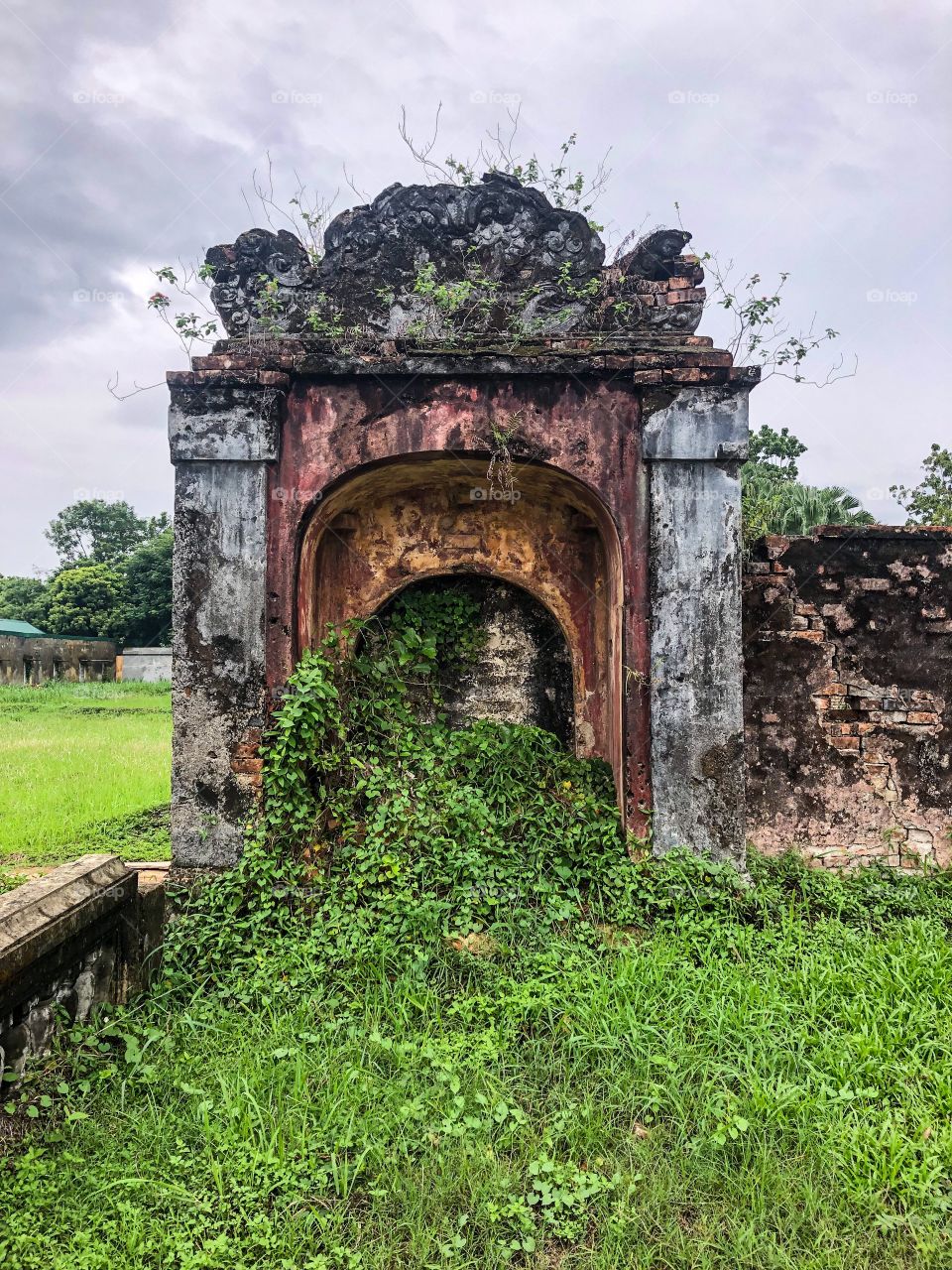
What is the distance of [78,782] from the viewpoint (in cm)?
783

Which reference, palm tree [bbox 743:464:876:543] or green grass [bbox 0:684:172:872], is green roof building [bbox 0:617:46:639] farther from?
palm tree [bbox 743:464:876:543]

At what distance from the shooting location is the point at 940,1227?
218cm

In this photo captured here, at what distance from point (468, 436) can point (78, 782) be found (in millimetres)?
6320

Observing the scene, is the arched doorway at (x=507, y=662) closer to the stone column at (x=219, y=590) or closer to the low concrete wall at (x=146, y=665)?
the stone column at (x=219, y=590)

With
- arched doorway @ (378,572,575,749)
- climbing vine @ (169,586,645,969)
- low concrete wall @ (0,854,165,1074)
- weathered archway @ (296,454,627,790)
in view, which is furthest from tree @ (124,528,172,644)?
low concrete wall @ (0,854,165,1074)

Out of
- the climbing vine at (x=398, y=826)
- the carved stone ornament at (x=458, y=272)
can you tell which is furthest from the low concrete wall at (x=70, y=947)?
the carved stone ornament at (x=458, y=272)

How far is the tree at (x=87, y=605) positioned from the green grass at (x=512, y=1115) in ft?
86.5

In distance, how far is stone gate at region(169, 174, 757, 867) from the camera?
159 inches

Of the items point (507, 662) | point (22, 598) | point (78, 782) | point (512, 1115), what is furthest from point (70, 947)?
point (22, 598)

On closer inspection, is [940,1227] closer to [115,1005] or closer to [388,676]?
[115,1005]

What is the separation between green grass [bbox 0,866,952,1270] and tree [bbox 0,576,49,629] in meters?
29.7

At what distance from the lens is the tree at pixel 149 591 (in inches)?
1069

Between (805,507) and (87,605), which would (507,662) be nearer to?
(805,507)

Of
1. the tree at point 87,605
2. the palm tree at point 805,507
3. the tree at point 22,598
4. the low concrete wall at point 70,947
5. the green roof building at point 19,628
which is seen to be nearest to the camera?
the low concrete wall at point 70,947
